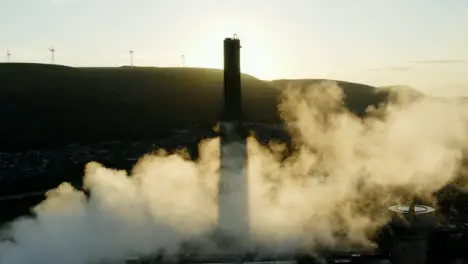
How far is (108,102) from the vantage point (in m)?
84.7

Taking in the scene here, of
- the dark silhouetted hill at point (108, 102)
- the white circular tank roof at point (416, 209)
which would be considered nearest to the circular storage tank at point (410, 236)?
the white circular tank roof at point (416, 209)

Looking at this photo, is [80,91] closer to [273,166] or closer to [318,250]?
[273,166]

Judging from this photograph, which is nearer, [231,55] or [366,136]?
[366,136]

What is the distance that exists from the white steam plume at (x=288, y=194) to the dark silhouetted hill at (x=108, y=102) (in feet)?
133

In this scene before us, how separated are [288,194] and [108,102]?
66154 millimetres

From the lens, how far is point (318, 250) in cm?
1825

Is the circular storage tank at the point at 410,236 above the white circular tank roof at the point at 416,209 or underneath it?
underneath

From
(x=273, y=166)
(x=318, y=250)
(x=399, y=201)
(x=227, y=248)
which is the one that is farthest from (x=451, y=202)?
(x=227, y=248)

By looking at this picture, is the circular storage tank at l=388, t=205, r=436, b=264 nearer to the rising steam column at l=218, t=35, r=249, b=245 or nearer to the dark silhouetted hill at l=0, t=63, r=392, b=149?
the rising steam column at l=218, t=35, r=249, b=245

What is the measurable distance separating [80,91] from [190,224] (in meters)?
72.8

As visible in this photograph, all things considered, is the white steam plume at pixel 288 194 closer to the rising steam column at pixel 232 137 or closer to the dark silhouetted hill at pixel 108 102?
the rising steam column at pixel 232 137

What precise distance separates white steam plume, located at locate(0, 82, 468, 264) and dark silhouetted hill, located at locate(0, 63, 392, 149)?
133 ft

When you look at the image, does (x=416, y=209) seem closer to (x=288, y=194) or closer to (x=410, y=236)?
(x=410, y=236)

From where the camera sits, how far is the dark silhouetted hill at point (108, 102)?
69000 millimetres
